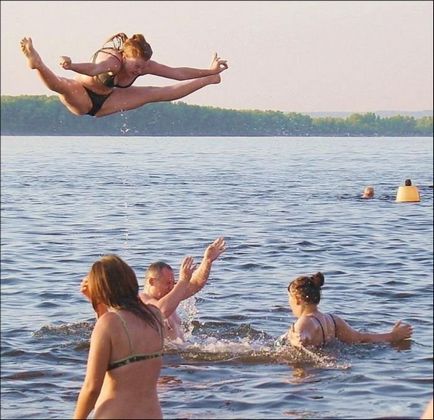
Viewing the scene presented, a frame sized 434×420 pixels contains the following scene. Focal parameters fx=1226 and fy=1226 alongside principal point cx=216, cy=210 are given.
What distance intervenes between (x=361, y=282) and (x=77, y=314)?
5.43 meters

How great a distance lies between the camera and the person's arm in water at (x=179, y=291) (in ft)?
33.3

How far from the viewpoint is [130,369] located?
7812 millimetres

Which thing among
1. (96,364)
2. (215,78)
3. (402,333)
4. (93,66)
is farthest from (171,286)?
(96,364)

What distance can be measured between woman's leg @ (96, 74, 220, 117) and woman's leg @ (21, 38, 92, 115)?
0.66ft

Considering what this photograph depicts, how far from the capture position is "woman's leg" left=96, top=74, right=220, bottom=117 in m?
11.3

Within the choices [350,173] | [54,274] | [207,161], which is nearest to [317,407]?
[54,274]

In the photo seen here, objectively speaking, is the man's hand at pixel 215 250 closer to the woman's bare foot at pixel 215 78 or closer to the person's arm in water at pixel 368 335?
the woman's bare foot at pixel 215 78

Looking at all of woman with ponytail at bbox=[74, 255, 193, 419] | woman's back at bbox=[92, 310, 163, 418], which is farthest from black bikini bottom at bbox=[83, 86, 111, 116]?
woman's back at bbox=[92, 310, 163, 418]

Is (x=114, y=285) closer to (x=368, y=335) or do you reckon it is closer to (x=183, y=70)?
(x=183, y=70)

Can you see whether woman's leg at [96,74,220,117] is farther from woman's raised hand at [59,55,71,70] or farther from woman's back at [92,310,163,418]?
woman's back at [92,310,163,418]

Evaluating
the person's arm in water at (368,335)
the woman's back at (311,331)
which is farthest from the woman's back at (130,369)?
the person's arm in water at (368,335)

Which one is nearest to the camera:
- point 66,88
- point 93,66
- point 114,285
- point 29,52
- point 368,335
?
point 114,285

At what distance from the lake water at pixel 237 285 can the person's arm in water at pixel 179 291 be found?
104cm

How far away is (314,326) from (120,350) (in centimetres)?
622
